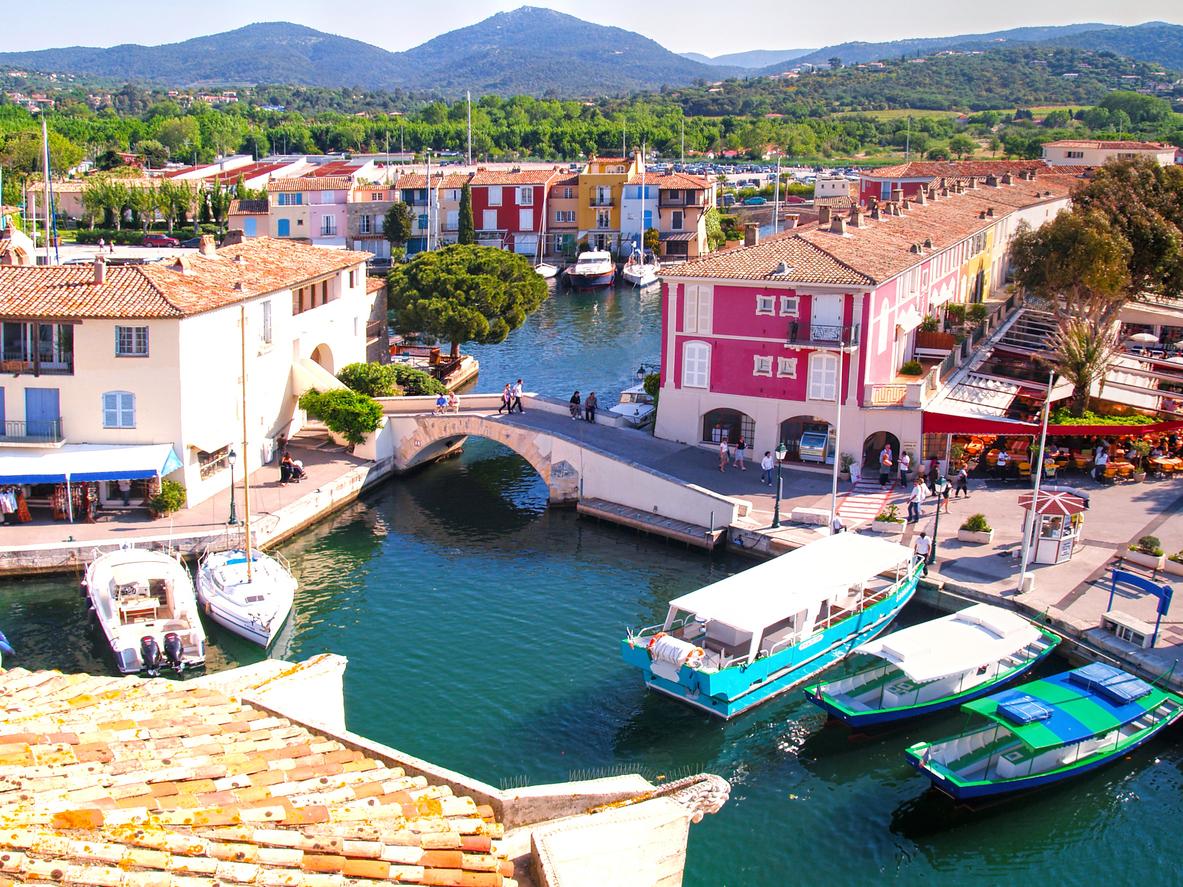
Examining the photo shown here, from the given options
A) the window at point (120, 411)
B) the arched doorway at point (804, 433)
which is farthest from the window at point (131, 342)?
the arched doorway at point (804, 433)

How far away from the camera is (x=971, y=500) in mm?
41031

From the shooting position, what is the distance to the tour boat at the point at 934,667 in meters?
27.8

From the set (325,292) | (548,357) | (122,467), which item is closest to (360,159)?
(548,357)

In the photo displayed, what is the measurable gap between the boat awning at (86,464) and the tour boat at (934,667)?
928 inches

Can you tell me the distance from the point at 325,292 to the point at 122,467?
54.7 ft

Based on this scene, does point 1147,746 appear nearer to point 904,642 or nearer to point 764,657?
point 904,642

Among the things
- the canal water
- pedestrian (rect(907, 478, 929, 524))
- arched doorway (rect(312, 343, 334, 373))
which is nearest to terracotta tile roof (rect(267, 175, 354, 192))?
arched doorway (rect(312, 343, 334, 373))

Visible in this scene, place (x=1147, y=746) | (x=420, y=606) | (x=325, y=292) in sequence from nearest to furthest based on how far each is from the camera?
(x=1147, y=746), (x=420, y=606), (x=325, y=292)

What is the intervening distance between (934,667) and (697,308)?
21.1m

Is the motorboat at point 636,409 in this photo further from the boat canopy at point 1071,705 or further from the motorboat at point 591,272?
the motorboat at point 591,272

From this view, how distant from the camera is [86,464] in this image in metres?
38.6

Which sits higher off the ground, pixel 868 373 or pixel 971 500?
pixel 868 373

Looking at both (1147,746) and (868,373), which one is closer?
(1147,746)

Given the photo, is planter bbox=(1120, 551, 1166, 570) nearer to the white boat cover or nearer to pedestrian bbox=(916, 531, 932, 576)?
pedestrian bbox=(916, 531, 932, 576)
